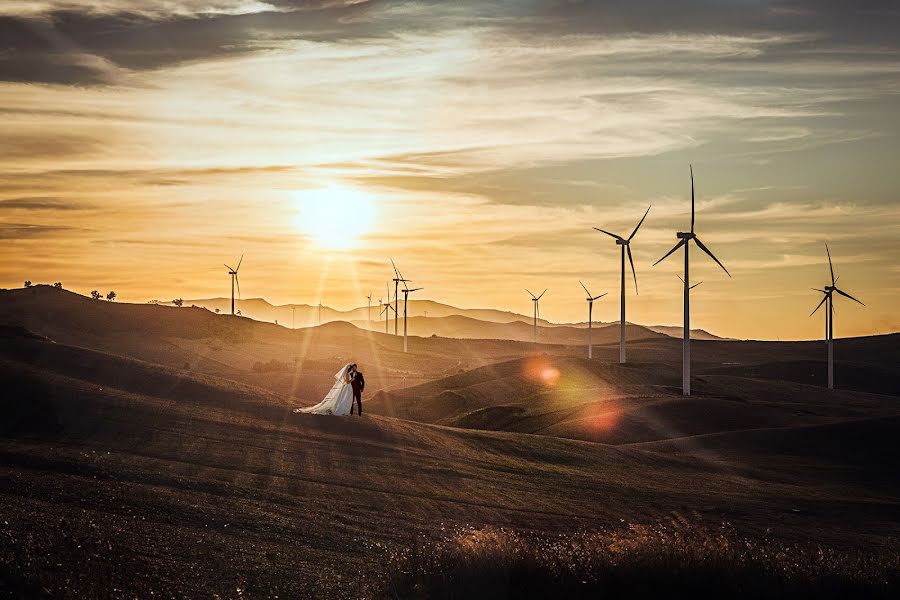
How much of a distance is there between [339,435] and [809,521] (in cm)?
1802

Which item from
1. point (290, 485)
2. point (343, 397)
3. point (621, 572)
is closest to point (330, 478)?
point (290, 485)

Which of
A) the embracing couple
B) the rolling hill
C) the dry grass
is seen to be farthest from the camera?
the embracing couple

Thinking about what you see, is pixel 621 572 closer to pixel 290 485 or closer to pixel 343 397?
pixel 290 485

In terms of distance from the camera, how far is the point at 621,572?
639 inches

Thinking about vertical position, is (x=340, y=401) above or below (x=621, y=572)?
above

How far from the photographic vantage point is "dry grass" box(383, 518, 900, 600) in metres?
15.5

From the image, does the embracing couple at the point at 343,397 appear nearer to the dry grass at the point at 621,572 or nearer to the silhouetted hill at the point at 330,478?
the silhouetted hill at the point at 330,478

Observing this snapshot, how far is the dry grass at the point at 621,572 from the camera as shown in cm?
1552

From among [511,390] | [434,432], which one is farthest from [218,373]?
[434,432]

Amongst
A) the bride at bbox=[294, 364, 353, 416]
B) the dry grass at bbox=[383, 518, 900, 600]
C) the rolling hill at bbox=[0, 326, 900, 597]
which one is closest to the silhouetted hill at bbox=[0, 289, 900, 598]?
the rolling hill at bbox=[0, 326, 900, 597]

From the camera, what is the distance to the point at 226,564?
17.6 meters

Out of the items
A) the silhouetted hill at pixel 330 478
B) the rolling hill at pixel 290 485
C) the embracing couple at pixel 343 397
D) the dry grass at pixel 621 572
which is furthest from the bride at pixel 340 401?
the dry grass at pixel 621 572

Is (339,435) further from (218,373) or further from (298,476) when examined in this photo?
(218,373)

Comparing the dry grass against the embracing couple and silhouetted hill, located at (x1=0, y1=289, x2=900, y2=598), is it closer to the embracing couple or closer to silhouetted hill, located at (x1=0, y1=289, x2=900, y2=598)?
silhouetted hill, located at (x1=0, y1=289, x2=900, y2=598)
